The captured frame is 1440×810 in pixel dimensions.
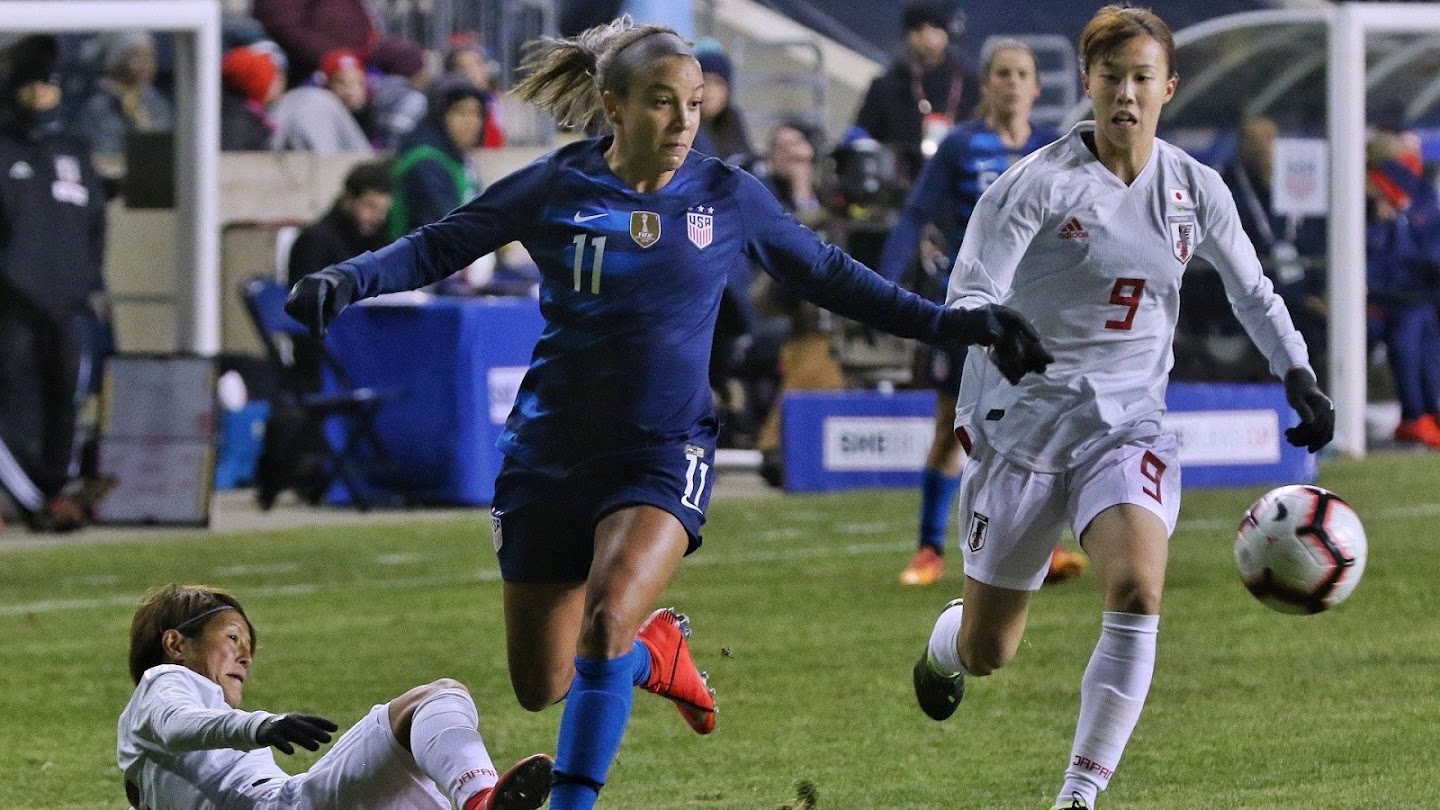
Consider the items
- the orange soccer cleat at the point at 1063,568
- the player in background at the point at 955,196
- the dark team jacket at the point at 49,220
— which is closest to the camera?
the player in background at the point at 955,196

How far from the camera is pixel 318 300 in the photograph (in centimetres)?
598

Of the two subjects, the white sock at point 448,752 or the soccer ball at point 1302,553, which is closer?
the white sock at point 448,752

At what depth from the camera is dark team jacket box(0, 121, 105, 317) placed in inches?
585

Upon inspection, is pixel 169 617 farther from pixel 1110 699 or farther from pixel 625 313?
pixel 1110 699

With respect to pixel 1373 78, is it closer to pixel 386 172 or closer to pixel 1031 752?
pixel 386 172

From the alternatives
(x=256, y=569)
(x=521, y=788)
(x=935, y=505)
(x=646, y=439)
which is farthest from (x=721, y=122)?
(x=521, y=788)

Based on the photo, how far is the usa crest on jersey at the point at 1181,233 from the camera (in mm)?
6926

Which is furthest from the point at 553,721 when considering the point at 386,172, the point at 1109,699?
the point at 386,172

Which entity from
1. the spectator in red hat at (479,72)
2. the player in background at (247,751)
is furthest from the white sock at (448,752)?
the spectator in red hat at (479,72)

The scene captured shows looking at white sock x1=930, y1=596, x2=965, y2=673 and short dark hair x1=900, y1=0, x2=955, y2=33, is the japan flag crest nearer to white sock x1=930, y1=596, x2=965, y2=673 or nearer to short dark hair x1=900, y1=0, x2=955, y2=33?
Result: white sock x1=930, y1=596, x2=965, y2=673

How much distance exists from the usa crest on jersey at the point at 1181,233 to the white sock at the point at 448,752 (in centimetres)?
234

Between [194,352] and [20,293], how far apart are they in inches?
43.7

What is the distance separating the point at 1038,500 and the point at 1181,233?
0.79 m

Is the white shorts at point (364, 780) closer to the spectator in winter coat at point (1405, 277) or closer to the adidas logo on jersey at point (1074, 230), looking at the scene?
A: the adidas logo on jersey at point (1074, 230)
